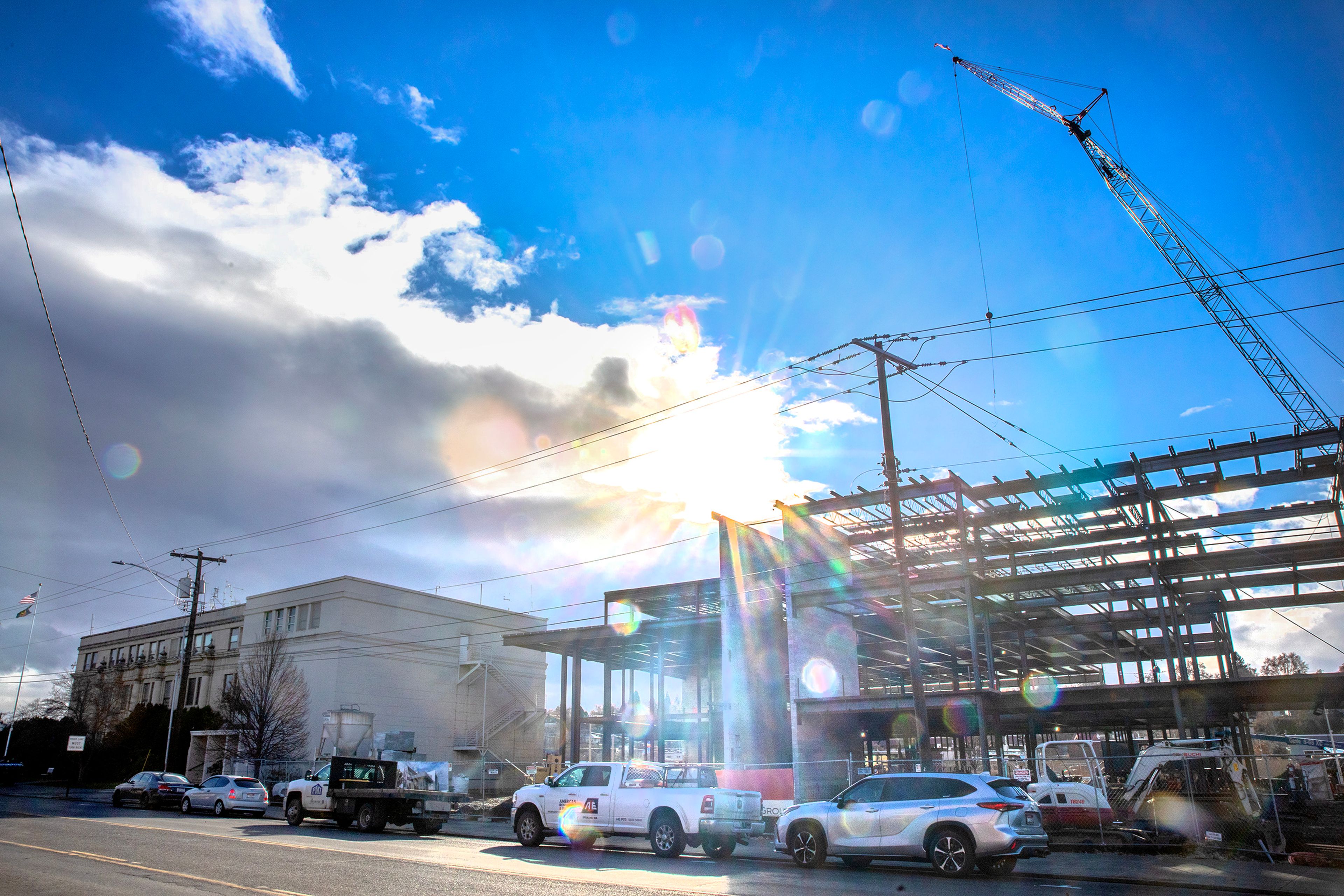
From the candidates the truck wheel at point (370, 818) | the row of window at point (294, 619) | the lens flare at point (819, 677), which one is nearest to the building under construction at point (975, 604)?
the lens flare at point (819, 677)

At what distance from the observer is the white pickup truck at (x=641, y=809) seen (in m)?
15.9

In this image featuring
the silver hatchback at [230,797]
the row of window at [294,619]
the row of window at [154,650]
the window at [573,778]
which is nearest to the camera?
the window at [573,778]

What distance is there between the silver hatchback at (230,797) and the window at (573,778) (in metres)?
15.0

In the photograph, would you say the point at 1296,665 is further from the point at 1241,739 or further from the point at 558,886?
the point at 558,886

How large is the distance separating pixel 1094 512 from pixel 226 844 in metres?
27.3

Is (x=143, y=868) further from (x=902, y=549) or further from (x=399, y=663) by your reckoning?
(x=399, y=663)

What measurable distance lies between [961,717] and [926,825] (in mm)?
17117

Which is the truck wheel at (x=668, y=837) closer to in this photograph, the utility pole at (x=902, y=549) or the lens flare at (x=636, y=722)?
the utility pole at (x=902, y=549)

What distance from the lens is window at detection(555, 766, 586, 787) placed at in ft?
58.4

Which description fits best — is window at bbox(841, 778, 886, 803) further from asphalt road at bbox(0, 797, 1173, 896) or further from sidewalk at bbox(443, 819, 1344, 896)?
sidewalk at bbox(443, 819, 1344, 896)

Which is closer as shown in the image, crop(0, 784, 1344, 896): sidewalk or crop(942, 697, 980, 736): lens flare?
crop(0, 784, 1344, 896): sidewalk

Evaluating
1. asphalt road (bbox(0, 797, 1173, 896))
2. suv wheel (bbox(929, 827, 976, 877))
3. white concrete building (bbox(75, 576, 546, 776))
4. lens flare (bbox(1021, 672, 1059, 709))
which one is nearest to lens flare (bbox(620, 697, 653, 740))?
white concrete building (bbox(75, 576, 546, 776))

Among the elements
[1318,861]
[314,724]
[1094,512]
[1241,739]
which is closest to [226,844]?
[1318,861]

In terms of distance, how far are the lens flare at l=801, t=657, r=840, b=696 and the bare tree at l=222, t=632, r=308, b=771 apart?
2942 cm
